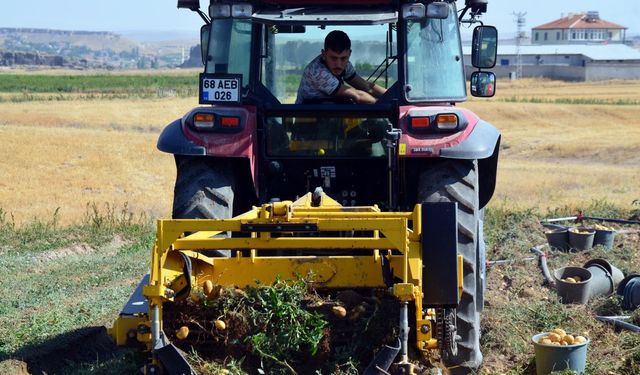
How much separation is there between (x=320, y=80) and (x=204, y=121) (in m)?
0.90

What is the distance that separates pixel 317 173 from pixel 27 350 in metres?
2.49

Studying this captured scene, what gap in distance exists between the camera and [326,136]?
6965 mm

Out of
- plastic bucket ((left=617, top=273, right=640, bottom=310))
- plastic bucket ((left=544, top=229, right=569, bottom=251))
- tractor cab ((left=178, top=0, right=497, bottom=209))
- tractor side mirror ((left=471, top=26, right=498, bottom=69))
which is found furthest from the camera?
A: plastic bucket ((left=544, top=229, right=569, bottom=251))

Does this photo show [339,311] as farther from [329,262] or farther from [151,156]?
[151,156]

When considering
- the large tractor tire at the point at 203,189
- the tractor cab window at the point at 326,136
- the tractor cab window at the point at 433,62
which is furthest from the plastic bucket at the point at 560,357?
the large tractor tire at the point at 203,189

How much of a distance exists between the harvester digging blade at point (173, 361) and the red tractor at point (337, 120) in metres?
1.39

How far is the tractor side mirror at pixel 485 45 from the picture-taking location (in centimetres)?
721

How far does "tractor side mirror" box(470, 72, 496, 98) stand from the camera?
7.53 meters

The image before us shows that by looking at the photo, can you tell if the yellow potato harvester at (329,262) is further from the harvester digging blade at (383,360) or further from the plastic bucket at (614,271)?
the plastic bucket at (614,271)

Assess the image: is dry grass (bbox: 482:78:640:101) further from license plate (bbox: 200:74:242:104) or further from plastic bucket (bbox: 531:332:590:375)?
plastic bucket (bbox: 531:332:590:375)

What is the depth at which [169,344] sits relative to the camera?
5.25m

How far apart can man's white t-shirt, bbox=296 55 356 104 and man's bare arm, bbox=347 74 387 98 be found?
0.04m

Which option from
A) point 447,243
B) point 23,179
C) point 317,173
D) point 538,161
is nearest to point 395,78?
point 317,173

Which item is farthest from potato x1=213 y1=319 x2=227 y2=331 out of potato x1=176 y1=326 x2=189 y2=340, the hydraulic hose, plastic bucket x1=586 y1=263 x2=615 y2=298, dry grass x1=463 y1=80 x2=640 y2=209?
dry grass x1=463 y1=80 x2=640 y2=209
